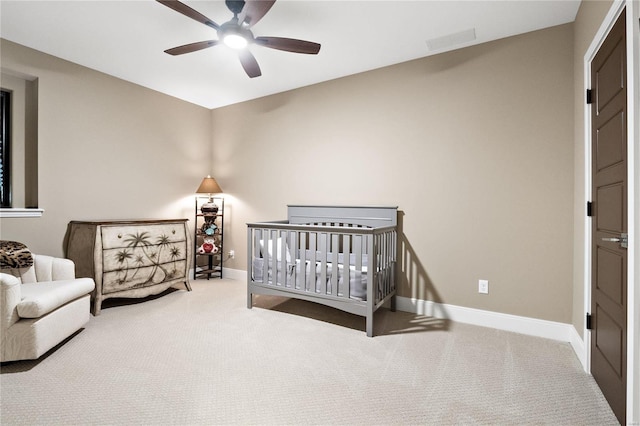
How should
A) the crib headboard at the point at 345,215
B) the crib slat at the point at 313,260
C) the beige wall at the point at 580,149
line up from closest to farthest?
the beige wall at the point at 580,149
the crib slat at the point at 313,260
the crib headboard at the point at 345,215

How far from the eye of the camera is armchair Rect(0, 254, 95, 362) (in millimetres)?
1868

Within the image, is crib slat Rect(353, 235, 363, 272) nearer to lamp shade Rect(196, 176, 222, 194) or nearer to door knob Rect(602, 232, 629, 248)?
door knob Rect(602, 232, 629, 248)

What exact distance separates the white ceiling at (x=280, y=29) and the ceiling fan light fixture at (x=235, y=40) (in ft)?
0.80

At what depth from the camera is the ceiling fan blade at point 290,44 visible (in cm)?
216

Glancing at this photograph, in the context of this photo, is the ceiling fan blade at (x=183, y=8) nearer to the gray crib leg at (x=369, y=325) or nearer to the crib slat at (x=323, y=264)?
the crib slat at (x=323, y=264)

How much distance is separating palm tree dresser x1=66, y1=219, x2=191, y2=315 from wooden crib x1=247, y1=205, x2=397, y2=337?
101 centimetres

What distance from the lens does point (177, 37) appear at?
259 centimetres

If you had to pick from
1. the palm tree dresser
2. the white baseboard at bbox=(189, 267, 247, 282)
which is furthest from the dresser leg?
the white baseboard at bbox=(189, 267, 247, 282)

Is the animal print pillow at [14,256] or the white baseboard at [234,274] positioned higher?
the animal print pillow at [14,256]

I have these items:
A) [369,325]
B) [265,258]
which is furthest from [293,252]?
[369,325]

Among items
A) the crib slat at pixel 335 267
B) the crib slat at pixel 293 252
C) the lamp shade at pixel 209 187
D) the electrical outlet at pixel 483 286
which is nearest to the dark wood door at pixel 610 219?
the electrical outlet at pixel 483 286

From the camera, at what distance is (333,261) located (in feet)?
8.45

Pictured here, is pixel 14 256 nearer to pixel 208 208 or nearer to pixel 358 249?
pixel 208 208

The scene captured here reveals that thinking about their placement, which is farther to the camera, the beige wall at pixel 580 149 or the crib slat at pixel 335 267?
the crib slat at pixel 335 267
